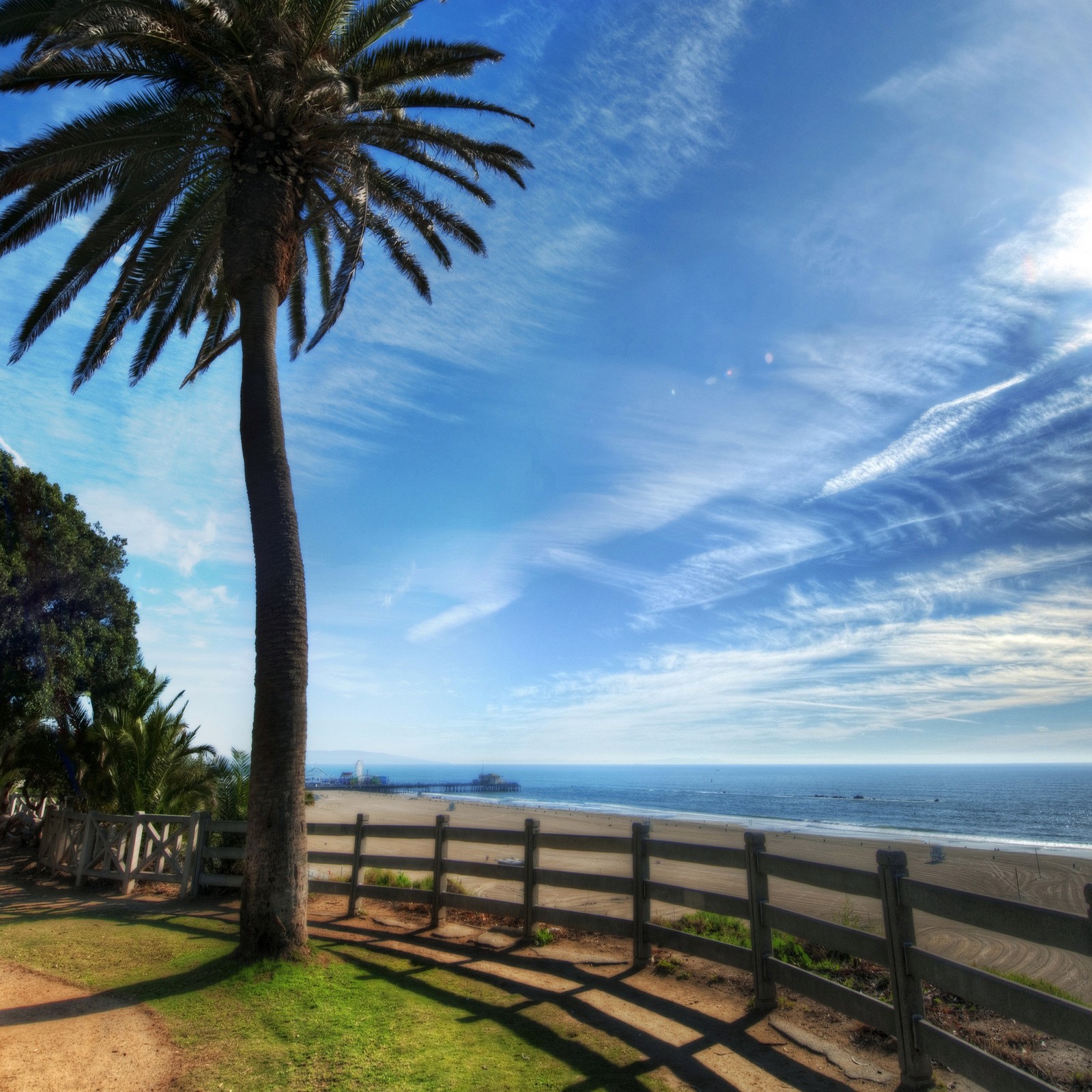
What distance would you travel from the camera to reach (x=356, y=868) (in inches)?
435

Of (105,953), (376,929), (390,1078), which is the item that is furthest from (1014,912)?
(105,953)

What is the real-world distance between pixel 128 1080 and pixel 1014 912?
6.03 m

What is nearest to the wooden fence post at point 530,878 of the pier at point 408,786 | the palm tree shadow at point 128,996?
the palm tree shadow at point 128,996

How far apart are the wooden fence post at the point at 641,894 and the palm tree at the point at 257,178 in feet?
12.1

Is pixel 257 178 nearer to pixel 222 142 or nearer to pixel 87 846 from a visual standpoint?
pixel 222 142

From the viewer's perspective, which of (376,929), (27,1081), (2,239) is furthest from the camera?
(2,239)

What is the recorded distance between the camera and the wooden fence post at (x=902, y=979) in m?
5.07

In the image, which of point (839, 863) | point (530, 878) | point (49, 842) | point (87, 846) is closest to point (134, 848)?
point (87, 846)

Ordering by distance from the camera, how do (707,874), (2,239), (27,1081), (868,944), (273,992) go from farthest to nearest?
(707,874)
(2,239)
(273,992)
(868,944)
(27,1081)

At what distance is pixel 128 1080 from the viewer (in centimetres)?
498

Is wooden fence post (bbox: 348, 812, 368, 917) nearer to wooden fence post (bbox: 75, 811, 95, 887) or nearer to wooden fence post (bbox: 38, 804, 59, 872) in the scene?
wooden fence post (bbox: 75, 811, 95, 887)

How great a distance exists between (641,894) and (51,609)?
935 inches

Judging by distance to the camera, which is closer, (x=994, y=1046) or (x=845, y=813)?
(x=994, y=1046)

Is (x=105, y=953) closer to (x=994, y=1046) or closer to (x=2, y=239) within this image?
(x=994, y=1046)
